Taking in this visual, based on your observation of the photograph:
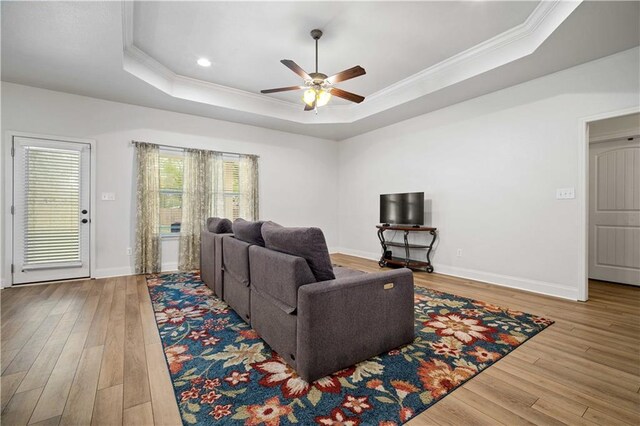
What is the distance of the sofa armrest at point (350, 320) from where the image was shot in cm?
178

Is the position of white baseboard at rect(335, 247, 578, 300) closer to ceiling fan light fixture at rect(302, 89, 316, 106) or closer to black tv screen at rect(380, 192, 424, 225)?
black tv screen at rect(380, 192, 424, 225)

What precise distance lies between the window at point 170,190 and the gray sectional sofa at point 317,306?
331cm

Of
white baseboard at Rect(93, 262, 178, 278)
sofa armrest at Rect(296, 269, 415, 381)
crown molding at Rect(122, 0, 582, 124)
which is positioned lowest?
white baseboard at Rect(93, 262, 178, 278)

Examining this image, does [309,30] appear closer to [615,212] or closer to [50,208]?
[50,208]

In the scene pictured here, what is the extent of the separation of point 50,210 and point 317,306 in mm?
4665

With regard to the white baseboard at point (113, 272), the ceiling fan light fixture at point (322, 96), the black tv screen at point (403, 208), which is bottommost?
the white baseboard at point (113, 272)

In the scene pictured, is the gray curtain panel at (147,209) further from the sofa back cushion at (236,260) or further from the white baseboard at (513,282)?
the white baseboard at (513,282)

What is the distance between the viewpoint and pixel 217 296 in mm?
3580

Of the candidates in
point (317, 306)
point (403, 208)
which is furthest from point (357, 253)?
point (317, 306)

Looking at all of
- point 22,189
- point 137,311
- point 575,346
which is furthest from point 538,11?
point 22,189

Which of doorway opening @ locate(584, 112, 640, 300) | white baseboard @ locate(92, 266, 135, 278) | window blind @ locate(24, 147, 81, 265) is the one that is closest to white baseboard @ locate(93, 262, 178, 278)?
white baseboard @ locate(92, 266, 135, 278)

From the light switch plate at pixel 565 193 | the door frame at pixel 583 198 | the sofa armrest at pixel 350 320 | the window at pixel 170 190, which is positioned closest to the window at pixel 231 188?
the window at pixel 170 190

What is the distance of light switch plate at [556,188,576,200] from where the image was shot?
3.54 m

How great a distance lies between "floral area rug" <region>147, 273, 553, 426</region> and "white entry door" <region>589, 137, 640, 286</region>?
268 centimetres
